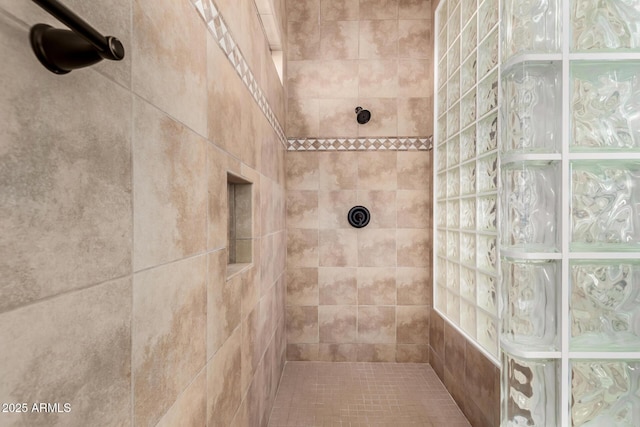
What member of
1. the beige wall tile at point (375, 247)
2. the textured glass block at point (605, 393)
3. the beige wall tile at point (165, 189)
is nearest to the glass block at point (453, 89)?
the beige wall tile at point (375, 247)

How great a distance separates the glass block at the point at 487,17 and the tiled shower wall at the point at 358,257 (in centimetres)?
119

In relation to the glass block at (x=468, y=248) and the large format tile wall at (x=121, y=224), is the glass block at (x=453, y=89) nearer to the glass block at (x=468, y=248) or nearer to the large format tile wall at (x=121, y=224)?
the glass block at (x=468, y=248)

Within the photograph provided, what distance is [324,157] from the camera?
3.12m

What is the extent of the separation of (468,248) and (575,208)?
4.64 ft

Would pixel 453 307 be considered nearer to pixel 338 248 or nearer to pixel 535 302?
pixel 338 248

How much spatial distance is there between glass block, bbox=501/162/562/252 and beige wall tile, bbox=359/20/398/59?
2513 millimetres

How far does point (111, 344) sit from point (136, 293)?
11 centimetres

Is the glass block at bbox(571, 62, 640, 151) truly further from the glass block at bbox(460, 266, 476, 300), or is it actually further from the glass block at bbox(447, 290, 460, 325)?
the glass block at bbox(447, 290, 460, 325)

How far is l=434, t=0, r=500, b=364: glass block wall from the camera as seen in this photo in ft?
6.29

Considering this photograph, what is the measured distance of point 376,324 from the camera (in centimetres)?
311

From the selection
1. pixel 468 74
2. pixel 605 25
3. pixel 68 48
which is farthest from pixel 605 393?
pixel 468 74

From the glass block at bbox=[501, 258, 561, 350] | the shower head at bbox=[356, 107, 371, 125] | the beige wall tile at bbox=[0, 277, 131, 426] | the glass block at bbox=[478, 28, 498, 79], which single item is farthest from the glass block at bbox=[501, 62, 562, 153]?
the shower head at bbox=[356, 107, 371, 125]

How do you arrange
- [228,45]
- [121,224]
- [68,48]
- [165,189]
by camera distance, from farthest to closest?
[228,45] < [165,189] < [121,224] < [68,48]

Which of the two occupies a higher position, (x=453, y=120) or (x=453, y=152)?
(x=453, y=120)
